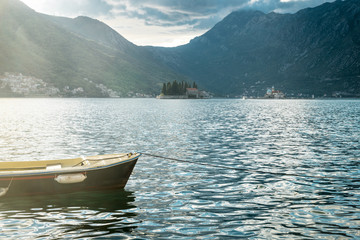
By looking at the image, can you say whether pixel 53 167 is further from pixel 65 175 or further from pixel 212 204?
pixel 212 204

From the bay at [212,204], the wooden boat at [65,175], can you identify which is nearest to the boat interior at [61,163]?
the wooden boat at [65,175]

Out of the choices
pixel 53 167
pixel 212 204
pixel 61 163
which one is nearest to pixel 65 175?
pixel 53 167

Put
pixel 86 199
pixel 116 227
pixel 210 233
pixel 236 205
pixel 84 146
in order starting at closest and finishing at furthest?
pixel 210 233 → pixel 116 227 → pixel 236 205 → pixel 86 199 → pixel 84 146

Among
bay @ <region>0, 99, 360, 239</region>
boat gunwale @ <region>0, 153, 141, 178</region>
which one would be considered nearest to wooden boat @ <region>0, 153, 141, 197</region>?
boat gunwale @ <region>0, 153, 141, 178</region>

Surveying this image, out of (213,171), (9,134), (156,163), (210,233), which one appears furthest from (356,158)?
(9,134)

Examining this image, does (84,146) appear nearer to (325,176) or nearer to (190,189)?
(190,189)

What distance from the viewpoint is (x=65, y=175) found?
20.3 metres

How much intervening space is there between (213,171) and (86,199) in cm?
1125

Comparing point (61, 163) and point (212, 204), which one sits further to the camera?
point (61, 163)

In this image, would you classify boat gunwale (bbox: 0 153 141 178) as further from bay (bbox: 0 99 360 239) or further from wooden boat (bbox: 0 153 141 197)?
bay (bbox: 0 99 360 239)

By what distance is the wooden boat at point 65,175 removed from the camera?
64.9ft

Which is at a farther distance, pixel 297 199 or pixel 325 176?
pixel 325 176

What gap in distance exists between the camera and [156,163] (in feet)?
104

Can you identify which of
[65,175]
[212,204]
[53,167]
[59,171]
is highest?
[59,171]
